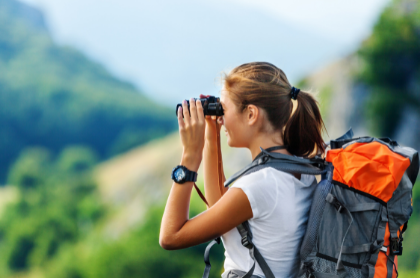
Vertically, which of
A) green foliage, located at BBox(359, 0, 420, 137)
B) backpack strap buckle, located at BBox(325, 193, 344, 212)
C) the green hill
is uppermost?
the green hill

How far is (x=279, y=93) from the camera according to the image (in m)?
2.12

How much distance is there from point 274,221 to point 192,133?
0.57 metres

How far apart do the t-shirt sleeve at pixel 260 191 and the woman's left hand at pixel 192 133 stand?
263mm

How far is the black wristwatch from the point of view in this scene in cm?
198

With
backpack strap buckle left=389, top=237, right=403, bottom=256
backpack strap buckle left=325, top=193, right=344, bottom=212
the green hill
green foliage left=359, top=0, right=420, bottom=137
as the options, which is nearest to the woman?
backpack strap buckle left=325, top=193, right=344, bottom=212

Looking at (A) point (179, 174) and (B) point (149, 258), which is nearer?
(A) point (179, 174)

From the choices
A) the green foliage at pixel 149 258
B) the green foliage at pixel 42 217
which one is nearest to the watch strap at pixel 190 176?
the green foliage at pixel 149 258

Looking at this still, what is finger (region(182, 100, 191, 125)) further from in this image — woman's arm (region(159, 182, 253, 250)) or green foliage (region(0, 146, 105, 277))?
green foliage (region(0, 146, 105, 277))

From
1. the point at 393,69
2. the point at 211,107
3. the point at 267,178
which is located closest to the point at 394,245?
the point at 267,178

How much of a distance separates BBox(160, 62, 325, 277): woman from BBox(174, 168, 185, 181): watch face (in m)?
0.03

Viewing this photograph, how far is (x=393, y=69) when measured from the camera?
23.0 meters

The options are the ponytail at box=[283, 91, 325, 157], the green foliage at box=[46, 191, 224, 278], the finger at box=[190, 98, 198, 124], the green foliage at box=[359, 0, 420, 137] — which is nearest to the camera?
the finger at box=[190, 98, 198, 124]

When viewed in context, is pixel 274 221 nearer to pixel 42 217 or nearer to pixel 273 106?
pixel 273 106

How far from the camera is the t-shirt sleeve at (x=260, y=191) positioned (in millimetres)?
1844
